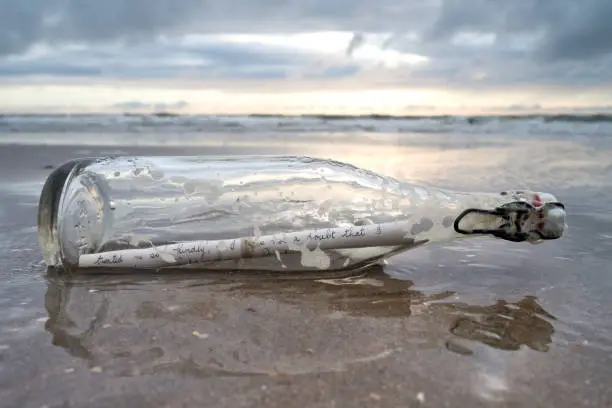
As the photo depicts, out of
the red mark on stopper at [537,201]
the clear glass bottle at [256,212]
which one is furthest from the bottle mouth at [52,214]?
the red mark on stopper at [537,201]

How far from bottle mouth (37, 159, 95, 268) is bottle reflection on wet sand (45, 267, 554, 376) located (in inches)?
4.7

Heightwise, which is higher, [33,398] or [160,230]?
[160,230]

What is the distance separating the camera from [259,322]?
180cm

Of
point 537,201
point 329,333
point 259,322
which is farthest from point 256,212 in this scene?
point 537,201

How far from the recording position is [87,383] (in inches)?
54.4

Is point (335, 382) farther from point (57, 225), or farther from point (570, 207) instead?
point (570, 207)

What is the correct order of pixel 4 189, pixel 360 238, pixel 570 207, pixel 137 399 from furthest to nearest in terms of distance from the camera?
pixel 4 189 < pixel 570 207 < pixel 360 238 < pixel 137 399

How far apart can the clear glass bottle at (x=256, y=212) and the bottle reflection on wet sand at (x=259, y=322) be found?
110 mm

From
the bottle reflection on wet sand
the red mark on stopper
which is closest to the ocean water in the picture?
the bottle reflection on wet sand

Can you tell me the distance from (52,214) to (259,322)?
943mm

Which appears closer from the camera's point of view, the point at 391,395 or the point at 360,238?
the point at 391,395

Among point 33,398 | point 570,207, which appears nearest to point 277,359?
point 33,398

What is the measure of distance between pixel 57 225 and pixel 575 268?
76.6 inches

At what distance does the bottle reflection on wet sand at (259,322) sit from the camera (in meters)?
1.53
